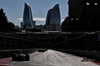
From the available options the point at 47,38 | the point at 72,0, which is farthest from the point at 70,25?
the point at 47,38

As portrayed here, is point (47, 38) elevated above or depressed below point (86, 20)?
below

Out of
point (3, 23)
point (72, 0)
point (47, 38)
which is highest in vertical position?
point (72, 0)

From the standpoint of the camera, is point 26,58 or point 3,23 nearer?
point 26,58

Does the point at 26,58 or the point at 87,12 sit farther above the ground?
the point at 87,12

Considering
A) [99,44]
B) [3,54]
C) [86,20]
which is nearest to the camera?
[99,44]

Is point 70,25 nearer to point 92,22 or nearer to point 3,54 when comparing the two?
point 92,22

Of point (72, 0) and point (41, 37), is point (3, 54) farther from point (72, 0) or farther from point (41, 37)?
point (41, 37)

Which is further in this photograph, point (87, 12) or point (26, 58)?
point (87, 12)

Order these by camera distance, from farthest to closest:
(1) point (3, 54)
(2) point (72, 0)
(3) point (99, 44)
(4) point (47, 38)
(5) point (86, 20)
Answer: (4) point (47, 38)
(2) point (72, 0)
(5) point (86, 20)
(1) point (3, 54)
(3) point (99, 44)

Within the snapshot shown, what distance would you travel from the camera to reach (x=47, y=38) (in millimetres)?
182125

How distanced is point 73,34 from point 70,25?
21.8 ft

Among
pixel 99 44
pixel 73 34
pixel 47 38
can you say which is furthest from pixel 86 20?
pixel 47 38

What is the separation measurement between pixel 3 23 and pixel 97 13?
53.7 m

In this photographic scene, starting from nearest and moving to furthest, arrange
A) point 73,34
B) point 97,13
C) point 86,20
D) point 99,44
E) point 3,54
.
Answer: point 99,44, point 3,54, point 97,13, point 86,20, point 73,34
